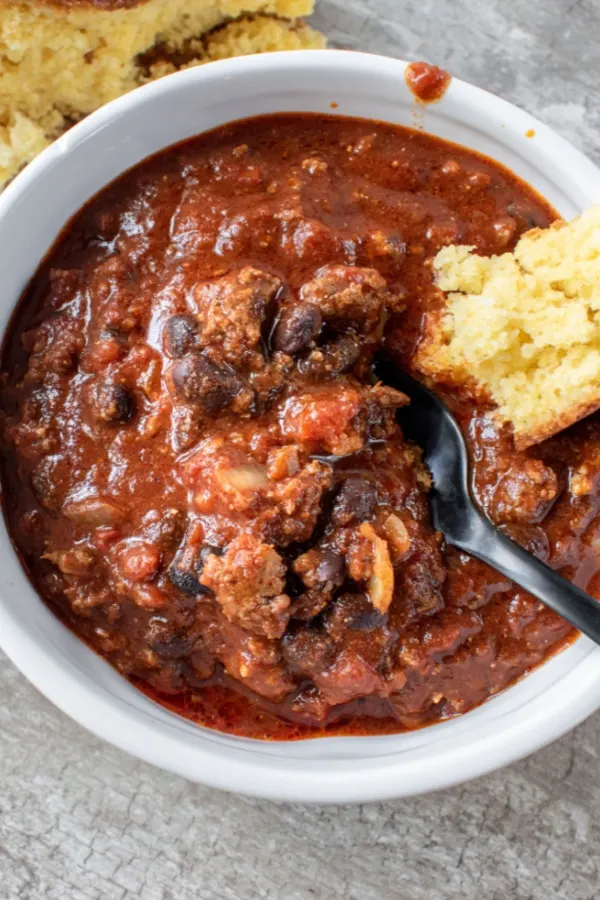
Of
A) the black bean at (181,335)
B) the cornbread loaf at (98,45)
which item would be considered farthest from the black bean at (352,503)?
the cornbread loaf at (98,45)

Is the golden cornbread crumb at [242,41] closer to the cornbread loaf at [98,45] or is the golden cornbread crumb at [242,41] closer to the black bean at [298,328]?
the cornbread loaf at [98,45]

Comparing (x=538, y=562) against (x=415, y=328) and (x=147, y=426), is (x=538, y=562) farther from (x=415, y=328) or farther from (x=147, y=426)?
(x=147, y=426)

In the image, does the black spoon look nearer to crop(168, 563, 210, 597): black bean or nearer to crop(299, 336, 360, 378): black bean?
crop(299, 336, 360, 378): black bean

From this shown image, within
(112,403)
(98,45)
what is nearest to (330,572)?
(112,403)

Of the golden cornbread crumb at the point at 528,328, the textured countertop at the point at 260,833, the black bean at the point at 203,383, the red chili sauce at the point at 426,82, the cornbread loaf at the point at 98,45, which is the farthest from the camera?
the textured countertop at the point at 260,833

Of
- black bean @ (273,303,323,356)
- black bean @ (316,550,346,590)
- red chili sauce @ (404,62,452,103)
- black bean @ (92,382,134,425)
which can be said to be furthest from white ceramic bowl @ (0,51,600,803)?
black bean @ (273,303,323,356)

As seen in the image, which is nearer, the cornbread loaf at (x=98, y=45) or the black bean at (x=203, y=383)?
the black bean at (x=203, y=383)
